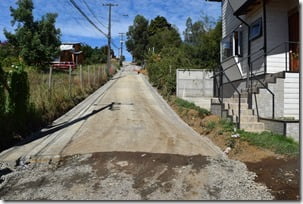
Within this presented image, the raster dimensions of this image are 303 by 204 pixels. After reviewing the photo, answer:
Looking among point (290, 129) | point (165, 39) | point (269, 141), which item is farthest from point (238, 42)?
point (165, 39)

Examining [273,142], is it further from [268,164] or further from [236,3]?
[236,3]

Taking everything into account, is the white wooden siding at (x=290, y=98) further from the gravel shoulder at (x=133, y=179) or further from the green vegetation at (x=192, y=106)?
the gravel shoulder at (x=133, y=179)

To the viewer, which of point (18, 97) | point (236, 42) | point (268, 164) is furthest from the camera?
point (236, 42)

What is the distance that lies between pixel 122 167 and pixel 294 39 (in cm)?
850

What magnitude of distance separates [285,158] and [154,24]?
6387 cm

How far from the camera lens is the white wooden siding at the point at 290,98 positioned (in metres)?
10.3

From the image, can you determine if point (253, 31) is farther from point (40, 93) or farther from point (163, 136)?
point (40, 93)

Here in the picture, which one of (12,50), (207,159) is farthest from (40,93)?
(12,50)

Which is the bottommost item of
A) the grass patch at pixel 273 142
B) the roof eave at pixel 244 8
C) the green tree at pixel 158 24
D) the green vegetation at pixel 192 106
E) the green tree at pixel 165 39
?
the grass patch at pixel 273 142

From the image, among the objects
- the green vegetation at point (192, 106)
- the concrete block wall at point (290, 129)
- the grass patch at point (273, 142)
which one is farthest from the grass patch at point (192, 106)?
the concrete block wall at point (290, 129)

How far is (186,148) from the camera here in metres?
8.70

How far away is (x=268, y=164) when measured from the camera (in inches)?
287

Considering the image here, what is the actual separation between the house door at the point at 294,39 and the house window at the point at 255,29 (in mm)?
1022

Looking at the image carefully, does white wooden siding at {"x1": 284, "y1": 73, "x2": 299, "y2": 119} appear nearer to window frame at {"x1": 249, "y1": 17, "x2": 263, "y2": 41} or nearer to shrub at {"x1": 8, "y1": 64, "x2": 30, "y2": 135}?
window frame at {"x1": 249, "y1": 17, "x2": 263, "y2": 41}
